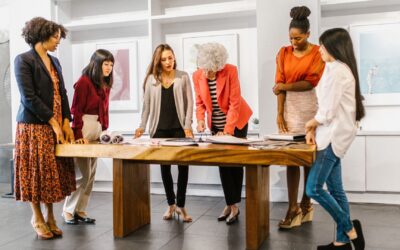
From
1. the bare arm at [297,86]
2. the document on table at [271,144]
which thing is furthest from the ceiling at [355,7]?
the document on table at [271,144]

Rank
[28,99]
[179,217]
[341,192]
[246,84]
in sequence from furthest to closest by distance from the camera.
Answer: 1. [246,84]
2. [179,217]
3. [28,99]
4. [341,192]

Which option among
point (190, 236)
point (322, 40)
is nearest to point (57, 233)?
point (190, 236)

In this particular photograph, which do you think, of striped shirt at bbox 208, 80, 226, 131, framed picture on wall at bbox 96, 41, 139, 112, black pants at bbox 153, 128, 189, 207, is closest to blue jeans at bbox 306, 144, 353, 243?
striped shirt at bbox 208, 80, 226, 131

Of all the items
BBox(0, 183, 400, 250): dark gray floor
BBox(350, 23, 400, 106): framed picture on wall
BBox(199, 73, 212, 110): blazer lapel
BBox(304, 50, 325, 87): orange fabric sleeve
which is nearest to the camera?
BBox(0, 183, 400, 250): dark gray floor

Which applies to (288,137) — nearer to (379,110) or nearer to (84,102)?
(84,102)

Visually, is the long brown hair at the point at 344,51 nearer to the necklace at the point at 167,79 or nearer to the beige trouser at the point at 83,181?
the necklace at the point at 167,79

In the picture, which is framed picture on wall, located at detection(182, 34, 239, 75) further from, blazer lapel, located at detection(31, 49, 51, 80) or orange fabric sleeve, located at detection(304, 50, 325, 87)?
blazer lapel, located at detection(31, 49, 51, 80)

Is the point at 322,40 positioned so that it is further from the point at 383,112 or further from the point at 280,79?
the point at 383,112

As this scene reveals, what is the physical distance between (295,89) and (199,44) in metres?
1.75

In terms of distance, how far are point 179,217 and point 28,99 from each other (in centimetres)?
152

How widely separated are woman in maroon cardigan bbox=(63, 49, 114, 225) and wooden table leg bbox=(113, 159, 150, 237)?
1.47 ft

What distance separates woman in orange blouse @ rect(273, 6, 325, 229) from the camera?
122 inches

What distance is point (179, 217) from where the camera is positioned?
3541 millimetres

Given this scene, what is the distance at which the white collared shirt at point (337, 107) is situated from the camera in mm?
2387
